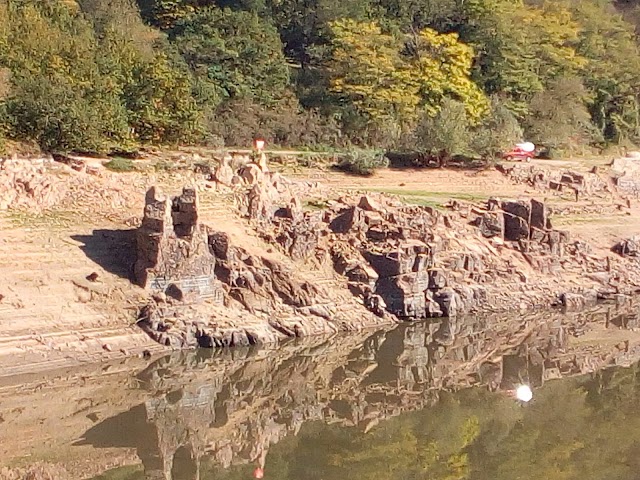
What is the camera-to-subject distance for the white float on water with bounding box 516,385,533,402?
21.9m

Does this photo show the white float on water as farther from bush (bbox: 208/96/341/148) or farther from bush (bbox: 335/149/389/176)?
bush (bbox: 208/96/341/148)

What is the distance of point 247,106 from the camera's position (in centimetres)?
4250

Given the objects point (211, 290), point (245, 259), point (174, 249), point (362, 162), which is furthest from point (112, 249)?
point (362, 162)

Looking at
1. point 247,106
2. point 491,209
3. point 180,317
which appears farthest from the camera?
point 247,106

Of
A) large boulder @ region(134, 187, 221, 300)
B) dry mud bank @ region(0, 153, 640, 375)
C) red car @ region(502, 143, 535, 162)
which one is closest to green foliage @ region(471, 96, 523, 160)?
red car @ region(502, 143, 535, 162)

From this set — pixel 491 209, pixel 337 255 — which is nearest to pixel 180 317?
pixel 337 255

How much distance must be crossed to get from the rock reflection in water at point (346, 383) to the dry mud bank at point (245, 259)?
0.84 metres

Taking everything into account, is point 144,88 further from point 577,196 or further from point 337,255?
point 577,196

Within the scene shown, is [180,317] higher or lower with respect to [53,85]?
lower

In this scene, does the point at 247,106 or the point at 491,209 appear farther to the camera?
the point at 247,106

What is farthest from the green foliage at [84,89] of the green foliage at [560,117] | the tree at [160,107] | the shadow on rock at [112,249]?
the green foliage at [560,117]

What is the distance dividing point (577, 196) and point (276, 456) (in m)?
22.7

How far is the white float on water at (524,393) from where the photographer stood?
71.9 ft

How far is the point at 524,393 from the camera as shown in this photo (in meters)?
22.4
